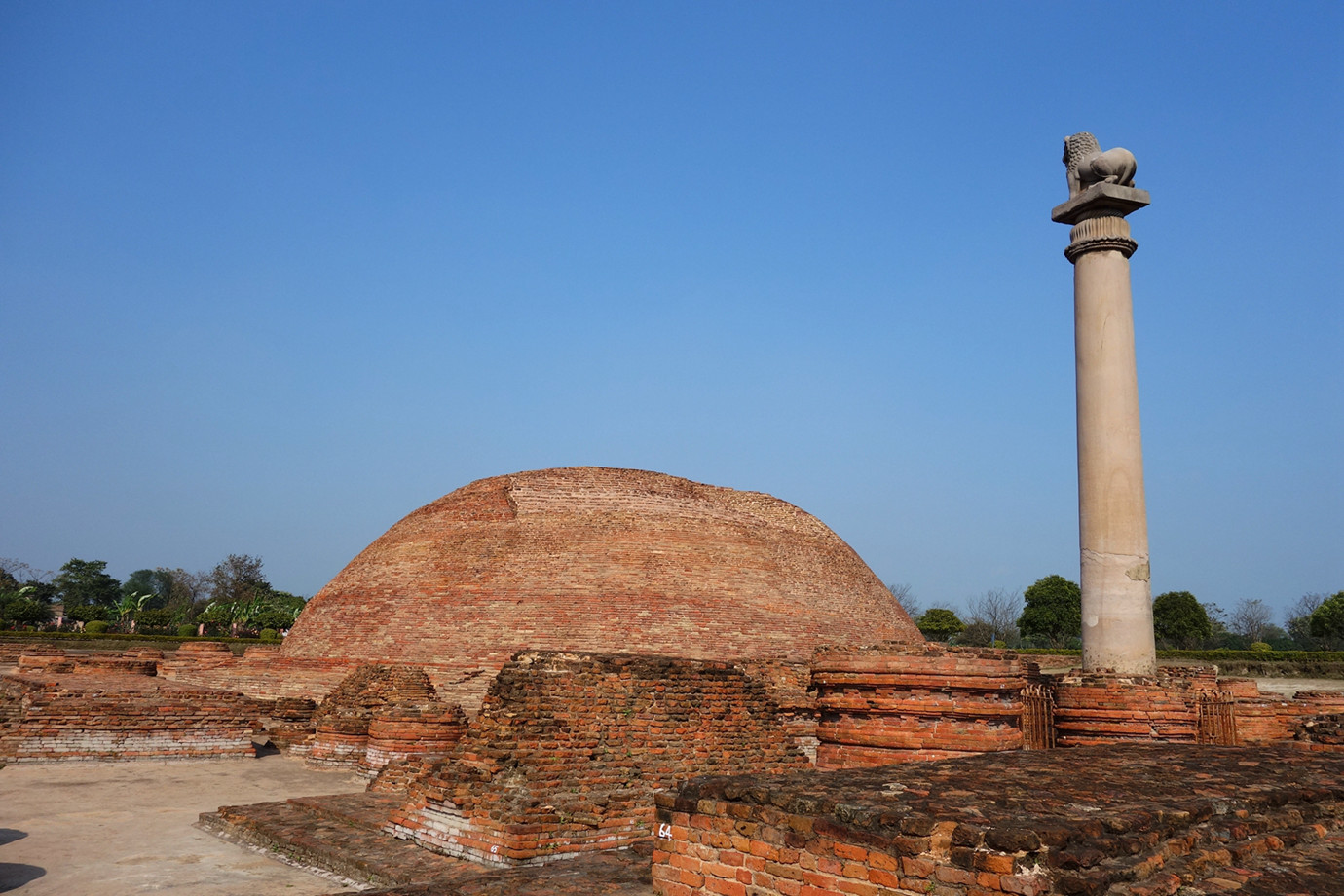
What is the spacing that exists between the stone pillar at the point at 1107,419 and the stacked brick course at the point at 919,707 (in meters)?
1.25

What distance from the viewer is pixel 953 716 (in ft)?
22.0

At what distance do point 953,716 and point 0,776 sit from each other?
10471 mm

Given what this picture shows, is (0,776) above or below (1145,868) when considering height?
below

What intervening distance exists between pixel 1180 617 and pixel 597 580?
27285mm

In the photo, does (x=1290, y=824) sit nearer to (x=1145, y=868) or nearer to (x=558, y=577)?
(x=1145, y=868)

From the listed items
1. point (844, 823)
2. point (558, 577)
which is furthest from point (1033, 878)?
point (558, 577)

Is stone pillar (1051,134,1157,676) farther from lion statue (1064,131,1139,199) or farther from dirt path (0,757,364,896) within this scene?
dirt path (0,757,364,896)

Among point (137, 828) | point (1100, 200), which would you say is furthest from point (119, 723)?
point (1100, 200)

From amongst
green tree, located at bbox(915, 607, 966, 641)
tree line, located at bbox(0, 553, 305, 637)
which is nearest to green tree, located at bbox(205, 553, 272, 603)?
tree line, located at bbox(0, 553, 305, 637)

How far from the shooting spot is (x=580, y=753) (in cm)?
645

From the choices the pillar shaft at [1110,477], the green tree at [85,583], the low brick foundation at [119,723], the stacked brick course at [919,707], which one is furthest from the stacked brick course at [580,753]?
the green tree at [85,583]

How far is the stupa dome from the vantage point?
44.0 ft

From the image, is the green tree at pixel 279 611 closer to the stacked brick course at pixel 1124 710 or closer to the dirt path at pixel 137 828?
the dirt path at pixel 137 828

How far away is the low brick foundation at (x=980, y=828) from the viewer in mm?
2703
